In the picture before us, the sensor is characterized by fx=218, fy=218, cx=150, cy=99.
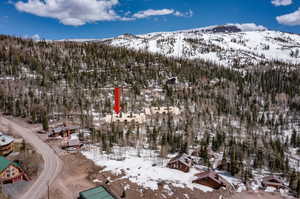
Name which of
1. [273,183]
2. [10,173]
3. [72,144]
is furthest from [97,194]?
[273,183]

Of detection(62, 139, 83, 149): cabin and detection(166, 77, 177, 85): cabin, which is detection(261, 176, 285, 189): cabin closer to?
detection(62, 139, 83, 149): cabin

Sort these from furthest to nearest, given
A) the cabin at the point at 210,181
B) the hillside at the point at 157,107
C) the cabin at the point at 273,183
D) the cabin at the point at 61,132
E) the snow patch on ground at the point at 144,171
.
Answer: the cabin at the point at 61,132 < the hillside at the point at 157,107 < the cabin at the point at 273,183 < the cabin at the point at 210,181 < the snow patch on ground at the point at 144,171

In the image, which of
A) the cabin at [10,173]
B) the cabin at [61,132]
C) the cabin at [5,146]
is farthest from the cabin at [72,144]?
the cabin at [10,173]

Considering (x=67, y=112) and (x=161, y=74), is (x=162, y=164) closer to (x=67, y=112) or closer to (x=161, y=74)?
(x=67, y=112)

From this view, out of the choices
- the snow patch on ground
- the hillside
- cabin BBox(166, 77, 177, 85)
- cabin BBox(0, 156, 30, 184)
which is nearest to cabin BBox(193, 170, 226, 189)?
the snow patch on ground

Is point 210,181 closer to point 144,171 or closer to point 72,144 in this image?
point 144,171

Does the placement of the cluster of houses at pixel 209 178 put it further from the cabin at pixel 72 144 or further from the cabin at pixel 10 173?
the cabin at pixel 10 173

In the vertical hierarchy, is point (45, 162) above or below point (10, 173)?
below

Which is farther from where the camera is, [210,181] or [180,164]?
[180,164]
